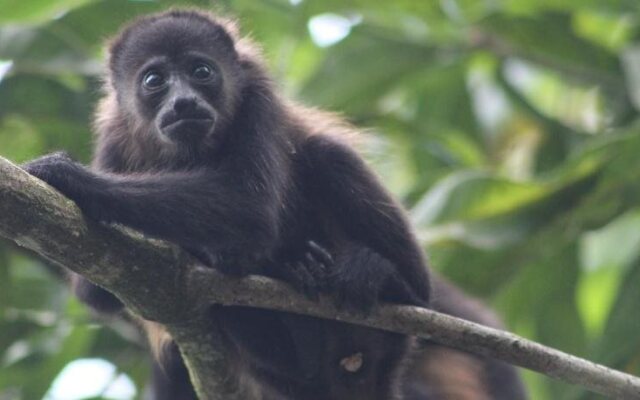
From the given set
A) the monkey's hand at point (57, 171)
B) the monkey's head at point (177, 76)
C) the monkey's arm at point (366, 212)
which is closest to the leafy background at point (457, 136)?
the monkey's head at point (177, 76)

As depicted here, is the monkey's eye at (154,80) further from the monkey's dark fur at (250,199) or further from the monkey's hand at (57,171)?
the monkey's hand at (57,171)

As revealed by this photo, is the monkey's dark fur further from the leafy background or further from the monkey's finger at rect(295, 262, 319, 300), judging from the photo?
the leafy background

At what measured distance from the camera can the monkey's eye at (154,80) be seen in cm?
706

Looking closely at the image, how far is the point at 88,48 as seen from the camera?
9125 millimetres

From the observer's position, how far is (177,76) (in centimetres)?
699

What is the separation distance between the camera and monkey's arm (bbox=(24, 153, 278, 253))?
215 inches

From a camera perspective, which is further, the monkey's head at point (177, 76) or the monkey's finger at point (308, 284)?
the monkey's head at point (177, 76)

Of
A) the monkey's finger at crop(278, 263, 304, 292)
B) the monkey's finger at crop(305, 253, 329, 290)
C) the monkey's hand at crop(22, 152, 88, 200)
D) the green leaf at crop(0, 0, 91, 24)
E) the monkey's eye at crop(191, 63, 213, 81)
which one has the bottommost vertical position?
the monkey's finger at crop(305, 253, 329, 290)

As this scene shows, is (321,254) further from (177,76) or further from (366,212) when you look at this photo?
(177,76)

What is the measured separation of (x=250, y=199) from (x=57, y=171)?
42.0 inches

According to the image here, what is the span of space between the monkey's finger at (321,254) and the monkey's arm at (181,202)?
1.26 feet

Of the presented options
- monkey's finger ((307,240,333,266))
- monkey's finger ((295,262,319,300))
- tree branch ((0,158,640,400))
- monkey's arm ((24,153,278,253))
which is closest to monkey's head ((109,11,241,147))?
monkey's arm ((24,153,278,253))

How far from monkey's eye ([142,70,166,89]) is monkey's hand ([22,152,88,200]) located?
1.58 meters

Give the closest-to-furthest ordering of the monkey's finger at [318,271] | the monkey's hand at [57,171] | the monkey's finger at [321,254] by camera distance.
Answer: the monkey's hand at [57,171] → the monkey's finger at [318,271] → the monkey's finger at [321,254]
